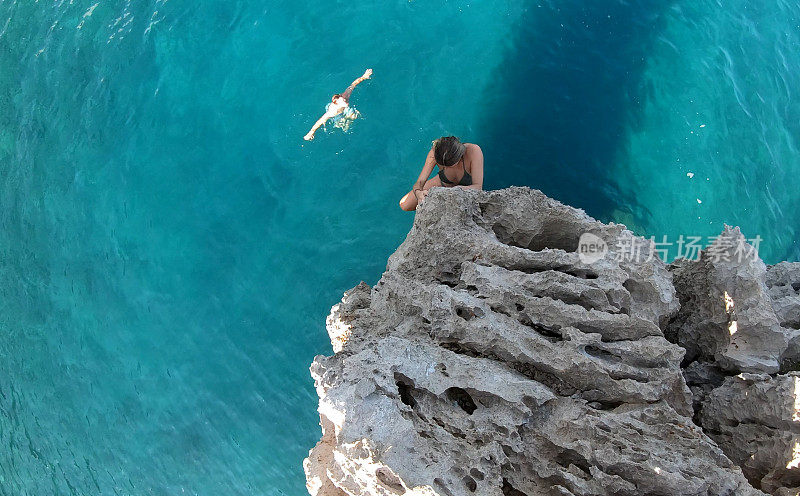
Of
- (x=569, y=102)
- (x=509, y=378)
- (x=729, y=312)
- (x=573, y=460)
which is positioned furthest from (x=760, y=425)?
(x=569, y=102)

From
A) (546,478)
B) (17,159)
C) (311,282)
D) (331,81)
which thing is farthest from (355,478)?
(17,159)

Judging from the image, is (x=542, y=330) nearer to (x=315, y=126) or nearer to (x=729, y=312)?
(x=729, y=312)

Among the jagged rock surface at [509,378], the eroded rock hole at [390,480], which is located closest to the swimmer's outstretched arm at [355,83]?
the jagged rock surface at [509,378]

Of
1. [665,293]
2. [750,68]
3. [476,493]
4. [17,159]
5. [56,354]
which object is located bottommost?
[56,354]

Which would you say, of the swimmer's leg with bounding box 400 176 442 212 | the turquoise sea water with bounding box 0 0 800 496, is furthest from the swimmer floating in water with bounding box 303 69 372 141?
the swimmer's leg with bounding box 400 176 442 212

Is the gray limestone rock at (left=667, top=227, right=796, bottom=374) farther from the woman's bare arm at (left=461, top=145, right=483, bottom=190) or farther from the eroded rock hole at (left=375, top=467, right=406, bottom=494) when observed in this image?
the eroded rock hole at (left=375, top=467, right=406, bottom=494)

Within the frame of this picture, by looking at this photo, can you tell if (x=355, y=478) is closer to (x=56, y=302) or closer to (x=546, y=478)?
(x=546, y=478)

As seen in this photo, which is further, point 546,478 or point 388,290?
point 388,290
